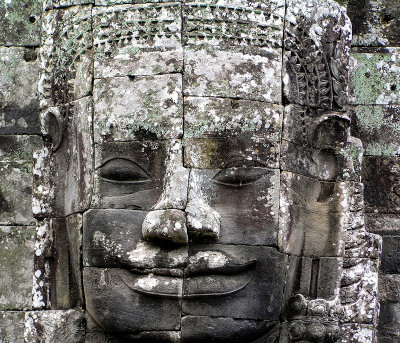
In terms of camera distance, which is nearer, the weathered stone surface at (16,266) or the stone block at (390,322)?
the stone block at (390,322)

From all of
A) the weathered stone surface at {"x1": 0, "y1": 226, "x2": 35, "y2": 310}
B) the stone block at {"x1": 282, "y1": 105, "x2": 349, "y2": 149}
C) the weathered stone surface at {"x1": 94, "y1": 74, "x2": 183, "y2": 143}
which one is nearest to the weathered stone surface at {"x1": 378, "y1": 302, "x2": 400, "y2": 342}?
the stone block at {"x1": 282, "y1": 105, "x2": 349, "y2": 149}

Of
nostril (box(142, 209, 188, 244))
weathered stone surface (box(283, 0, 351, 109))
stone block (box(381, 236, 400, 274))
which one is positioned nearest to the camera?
nostril (box(142, 209, 188, 244))

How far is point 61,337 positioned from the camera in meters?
8.36

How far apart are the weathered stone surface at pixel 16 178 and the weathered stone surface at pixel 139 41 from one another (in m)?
1.57

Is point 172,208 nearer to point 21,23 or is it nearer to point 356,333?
point 356,333

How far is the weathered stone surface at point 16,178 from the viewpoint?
948 cm

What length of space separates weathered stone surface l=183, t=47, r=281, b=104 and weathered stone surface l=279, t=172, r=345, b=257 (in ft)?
2.16

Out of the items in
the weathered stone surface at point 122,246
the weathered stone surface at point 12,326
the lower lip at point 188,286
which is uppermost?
the weathered stone surface at point 122,246

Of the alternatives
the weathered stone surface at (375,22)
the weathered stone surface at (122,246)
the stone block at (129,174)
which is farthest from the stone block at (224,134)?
the weathered stone surface at (375,22)

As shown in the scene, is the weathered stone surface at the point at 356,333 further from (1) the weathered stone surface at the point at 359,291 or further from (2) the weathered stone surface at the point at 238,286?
(2) the weathered stone surface at the point at 238,286

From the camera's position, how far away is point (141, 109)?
26.5 ft

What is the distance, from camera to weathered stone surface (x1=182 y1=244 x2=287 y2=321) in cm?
776

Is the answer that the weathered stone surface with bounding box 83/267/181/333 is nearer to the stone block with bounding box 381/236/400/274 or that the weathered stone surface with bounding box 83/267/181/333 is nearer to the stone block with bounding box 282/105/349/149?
the stone block with bounding box 282/105/349/149

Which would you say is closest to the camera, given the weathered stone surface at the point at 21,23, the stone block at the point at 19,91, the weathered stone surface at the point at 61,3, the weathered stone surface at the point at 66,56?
the weathered stone surface at the point at 66,56
